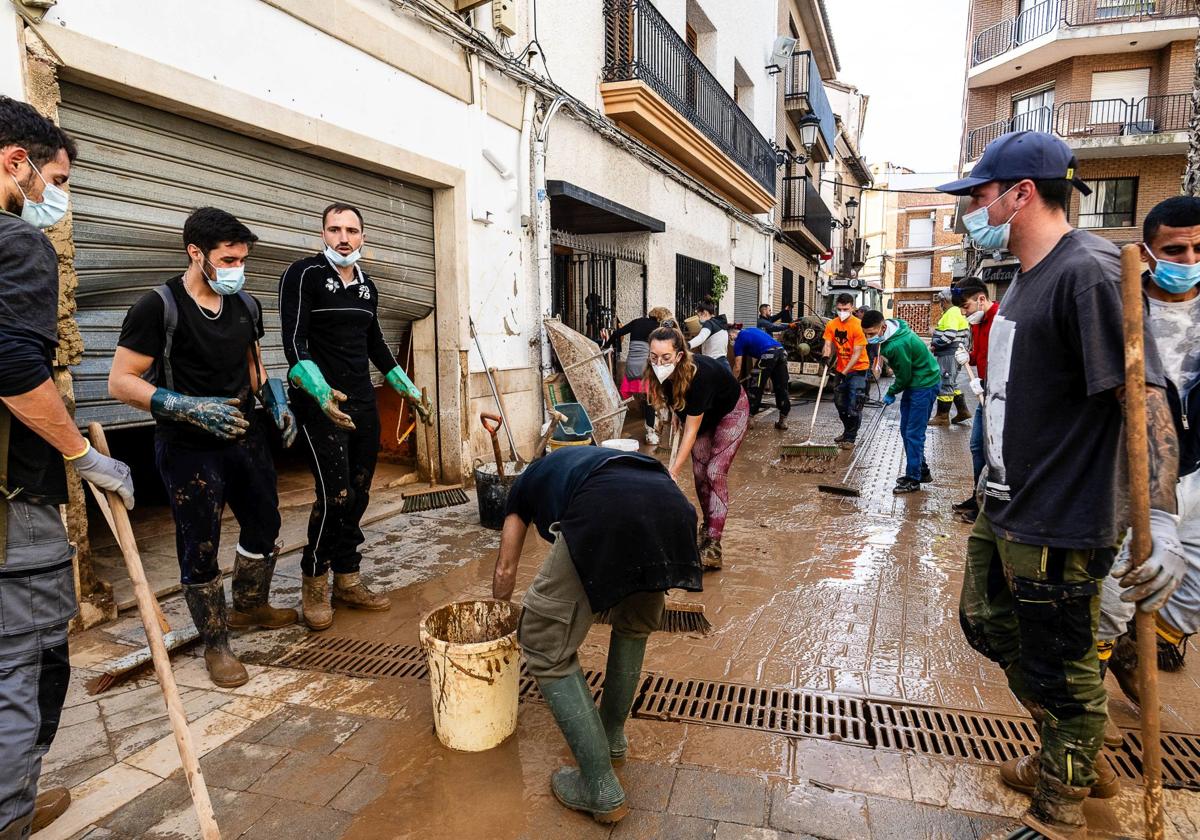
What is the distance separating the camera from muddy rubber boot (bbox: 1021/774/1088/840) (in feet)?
6.68

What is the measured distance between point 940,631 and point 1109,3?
1013 inches

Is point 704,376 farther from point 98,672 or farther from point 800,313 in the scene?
point 800,313

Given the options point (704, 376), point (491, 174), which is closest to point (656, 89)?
point (491, 174)

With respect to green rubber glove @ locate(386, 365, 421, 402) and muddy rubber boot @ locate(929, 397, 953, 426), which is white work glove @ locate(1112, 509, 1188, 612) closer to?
green rubber glove @ locate(386, 365, 421, 402)

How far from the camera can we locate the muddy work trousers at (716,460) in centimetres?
437

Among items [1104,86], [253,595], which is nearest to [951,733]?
[253,595]

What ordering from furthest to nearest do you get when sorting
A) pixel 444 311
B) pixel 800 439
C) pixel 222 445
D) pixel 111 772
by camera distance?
1. pixel 800 439
2. pixel 444 311
3. pixel 222 445
4. pixel 111 772

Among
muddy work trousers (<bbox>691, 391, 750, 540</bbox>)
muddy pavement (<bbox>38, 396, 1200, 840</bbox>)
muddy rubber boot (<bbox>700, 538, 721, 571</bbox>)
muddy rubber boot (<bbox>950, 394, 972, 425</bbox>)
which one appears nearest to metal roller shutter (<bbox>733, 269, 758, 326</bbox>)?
muddy rubber boot (<bbox>950, 394, 972, 425</bbox>)

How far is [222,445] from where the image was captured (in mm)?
3049

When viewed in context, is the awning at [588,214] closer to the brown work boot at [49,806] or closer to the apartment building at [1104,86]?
the brown work boot at [49,806]

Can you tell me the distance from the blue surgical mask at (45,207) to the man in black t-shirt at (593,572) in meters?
1.55

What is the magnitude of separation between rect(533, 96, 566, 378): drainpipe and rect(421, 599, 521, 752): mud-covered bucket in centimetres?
522

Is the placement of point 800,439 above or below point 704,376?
below

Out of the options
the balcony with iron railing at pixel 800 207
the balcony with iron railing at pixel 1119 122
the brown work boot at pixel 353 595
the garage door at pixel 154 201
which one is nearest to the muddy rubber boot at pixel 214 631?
the brown work boot at pixel 353 595
